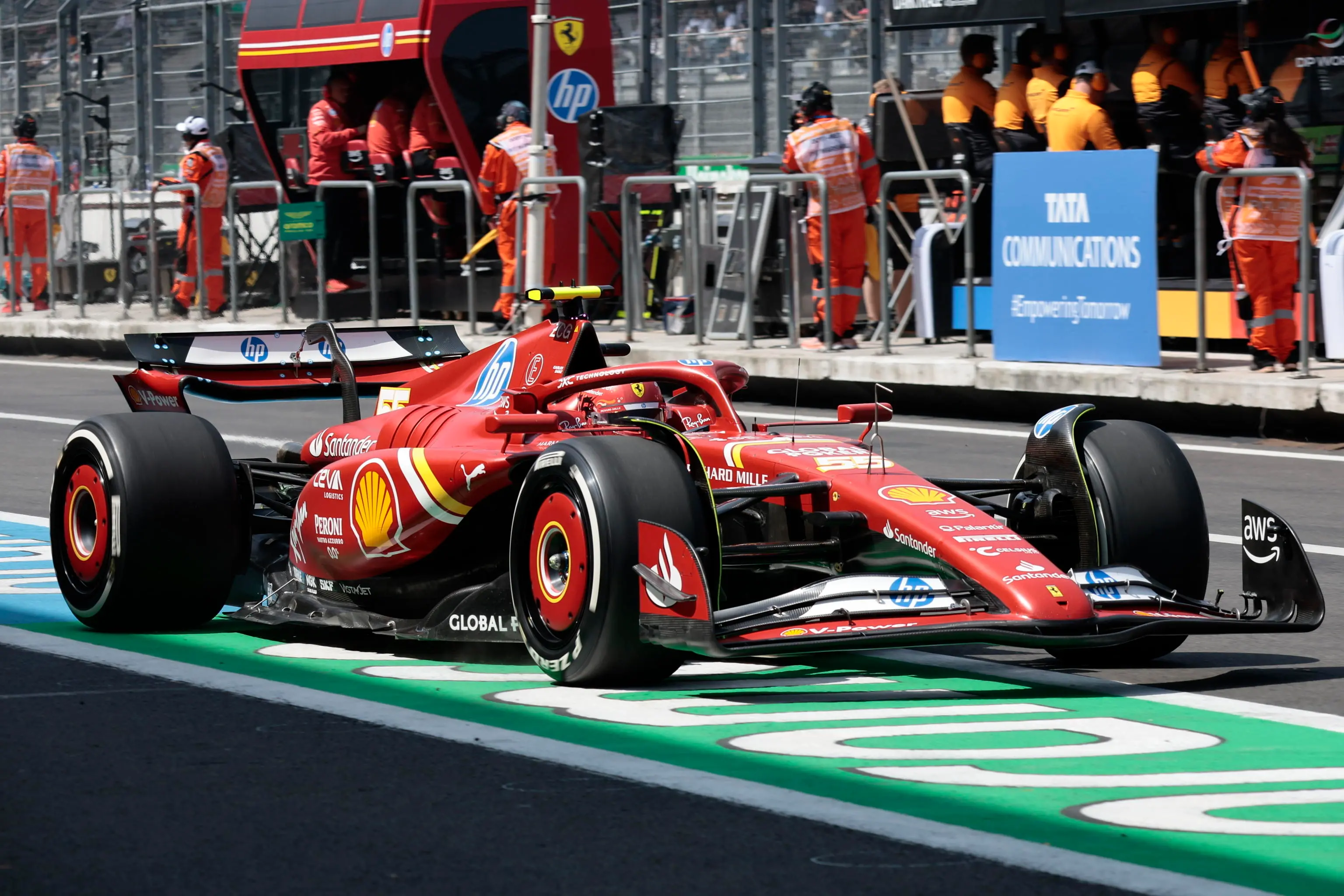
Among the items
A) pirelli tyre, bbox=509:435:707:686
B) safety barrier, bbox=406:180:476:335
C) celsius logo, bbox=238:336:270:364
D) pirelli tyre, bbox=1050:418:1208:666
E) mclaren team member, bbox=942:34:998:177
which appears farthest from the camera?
safety barrier, bbox=406:180:476:335

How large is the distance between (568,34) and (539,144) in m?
3.73

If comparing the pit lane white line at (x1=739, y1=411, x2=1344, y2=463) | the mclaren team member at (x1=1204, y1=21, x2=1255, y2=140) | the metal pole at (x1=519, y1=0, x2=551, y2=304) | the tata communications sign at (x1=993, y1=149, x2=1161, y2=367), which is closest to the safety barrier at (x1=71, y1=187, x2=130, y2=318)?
the metal pole at (x1=519, y1=0, x2=551, y2=304)

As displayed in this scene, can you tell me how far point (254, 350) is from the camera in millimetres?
8711

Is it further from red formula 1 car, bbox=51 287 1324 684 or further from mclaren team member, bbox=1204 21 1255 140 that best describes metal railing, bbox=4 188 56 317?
red formula 1 car, bbox=51 287 1324 684

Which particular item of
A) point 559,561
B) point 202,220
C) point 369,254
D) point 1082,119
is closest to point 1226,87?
point 1082,119

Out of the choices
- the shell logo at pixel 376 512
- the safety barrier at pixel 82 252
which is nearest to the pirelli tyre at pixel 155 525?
the shell logo at pixel 376 512

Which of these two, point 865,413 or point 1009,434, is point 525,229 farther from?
point 865,413

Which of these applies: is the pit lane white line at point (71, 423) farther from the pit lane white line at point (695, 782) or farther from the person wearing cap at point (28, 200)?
the person wearing cap at point (28, 200)

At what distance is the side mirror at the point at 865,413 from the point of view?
684 centimetres

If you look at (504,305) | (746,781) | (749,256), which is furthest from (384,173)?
(746,781)

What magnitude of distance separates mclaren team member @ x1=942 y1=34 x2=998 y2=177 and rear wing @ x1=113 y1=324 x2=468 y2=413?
10274 mm

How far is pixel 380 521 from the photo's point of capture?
278 inches

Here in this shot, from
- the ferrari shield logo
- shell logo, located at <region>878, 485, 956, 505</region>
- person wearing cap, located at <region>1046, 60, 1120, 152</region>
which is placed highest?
the ferrari shield logo

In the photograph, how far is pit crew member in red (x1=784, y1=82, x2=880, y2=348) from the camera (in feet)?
53.9
